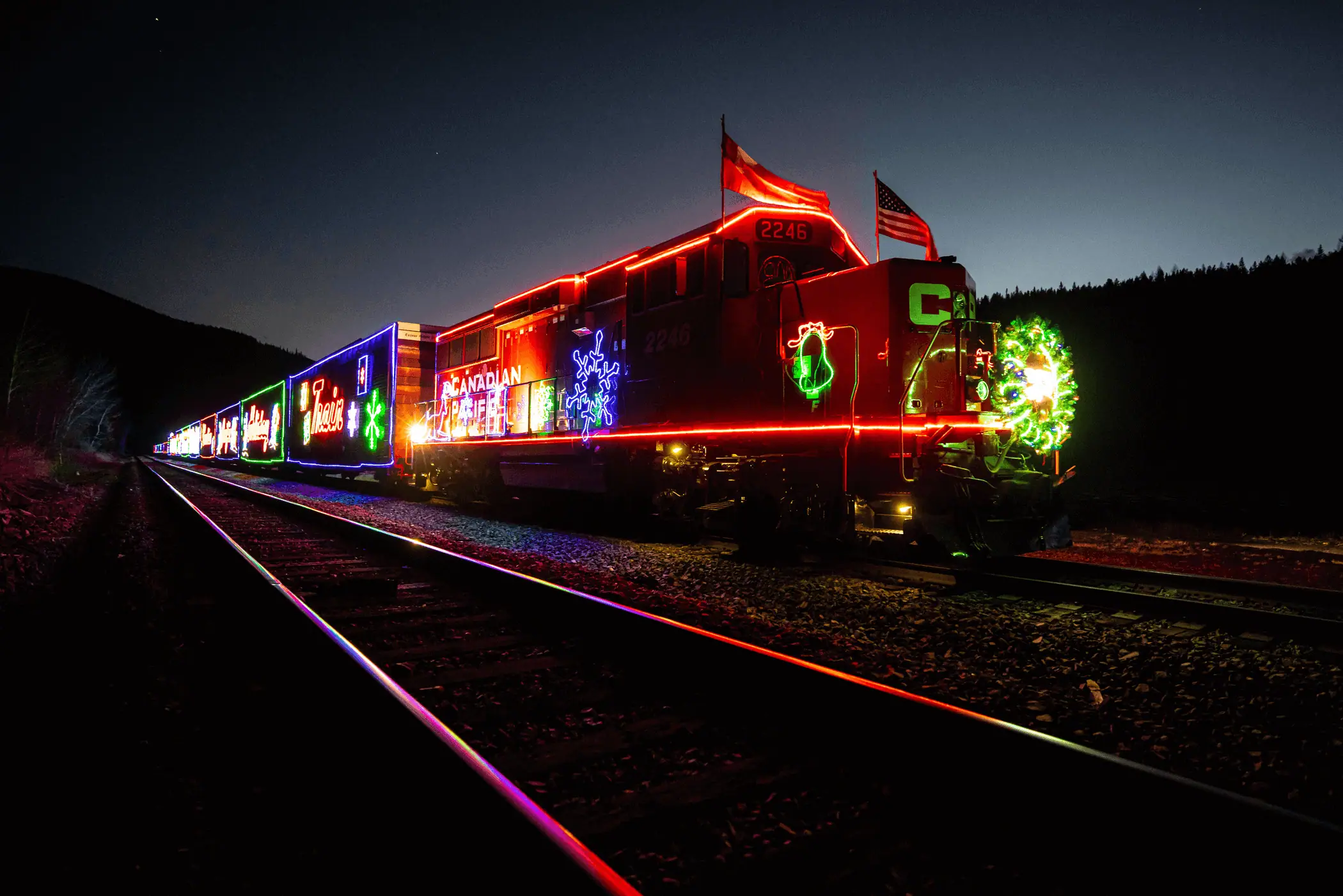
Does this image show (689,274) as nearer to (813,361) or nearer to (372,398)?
(813,361)

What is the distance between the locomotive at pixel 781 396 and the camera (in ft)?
21.5

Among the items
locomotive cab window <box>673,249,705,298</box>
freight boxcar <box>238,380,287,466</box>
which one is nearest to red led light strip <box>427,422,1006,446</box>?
locomotive cab window <box>673,249,705,298</box>

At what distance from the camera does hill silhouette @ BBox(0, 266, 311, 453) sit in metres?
160

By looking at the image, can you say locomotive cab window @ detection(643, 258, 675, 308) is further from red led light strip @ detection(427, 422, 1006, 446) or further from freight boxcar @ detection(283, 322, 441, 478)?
freight boxcar @ detection(283, 322, 441, 478)

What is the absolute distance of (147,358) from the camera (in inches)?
7303

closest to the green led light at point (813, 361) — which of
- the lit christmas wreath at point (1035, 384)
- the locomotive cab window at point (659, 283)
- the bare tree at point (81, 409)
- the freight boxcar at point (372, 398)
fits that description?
the lit christmas wreath at point (1035, 384)

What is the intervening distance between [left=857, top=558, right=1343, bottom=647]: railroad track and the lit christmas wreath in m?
1.21

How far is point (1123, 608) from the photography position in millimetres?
5117

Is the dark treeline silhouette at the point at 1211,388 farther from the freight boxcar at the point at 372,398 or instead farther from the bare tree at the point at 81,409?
the bare tree at the point at 81,409

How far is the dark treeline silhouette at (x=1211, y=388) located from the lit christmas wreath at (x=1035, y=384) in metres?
9.34

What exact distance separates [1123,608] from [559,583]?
4161 millimetres

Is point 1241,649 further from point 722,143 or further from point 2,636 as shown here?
point 2,636

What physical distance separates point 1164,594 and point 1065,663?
2517 mm

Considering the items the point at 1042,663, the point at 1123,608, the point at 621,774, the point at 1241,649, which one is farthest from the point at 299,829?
the point at 1123,608
